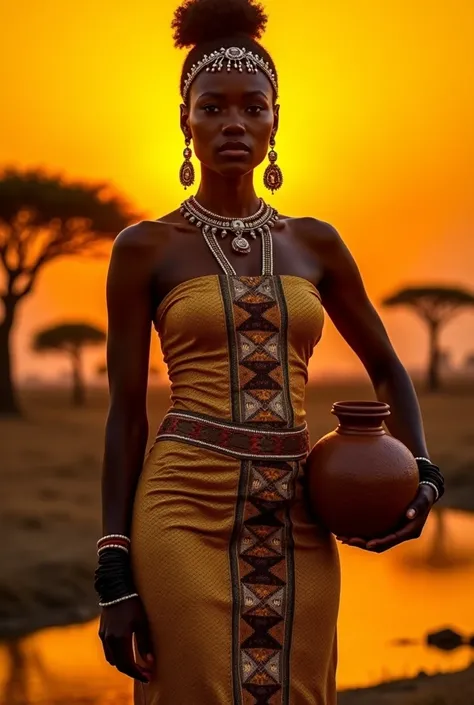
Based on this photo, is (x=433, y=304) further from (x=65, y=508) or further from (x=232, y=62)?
(x=232, y=62)

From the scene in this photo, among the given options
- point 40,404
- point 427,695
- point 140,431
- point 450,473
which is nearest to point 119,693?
point 427,695

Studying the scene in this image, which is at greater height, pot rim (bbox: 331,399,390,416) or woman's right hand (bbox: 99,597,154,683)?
pot rim (bbox: 331,399,390,416)

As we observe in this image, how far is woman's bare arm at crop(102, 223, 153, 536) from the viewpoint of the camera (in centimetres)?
368

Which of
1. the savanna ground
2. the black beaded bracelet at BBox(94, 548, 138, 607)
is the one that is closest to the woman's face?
the black beaded bracelet at BBox(94, 548, 138, 607)

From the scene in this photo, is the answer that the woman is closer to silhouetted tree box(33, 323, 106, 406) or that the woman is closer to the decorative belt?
the decorative belt

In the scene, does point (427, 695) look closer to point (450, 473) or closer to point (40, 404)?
point (450, 473)

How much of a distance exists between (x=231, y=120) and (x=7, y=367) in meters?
27.2

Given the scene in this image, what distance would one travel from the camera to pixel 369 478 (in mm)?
3504

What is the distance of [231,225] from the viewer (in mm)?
3846

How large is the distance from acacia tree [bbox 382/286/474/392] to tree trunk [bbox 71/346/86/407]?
10.6 m

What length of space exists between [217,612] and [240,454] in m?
0.44

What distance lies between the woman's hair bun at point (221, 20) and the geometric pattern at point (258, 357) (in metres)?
A: 0.80

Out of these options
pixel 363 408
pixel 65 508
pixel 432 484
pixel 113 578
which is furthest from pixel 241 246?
pixel 65 508

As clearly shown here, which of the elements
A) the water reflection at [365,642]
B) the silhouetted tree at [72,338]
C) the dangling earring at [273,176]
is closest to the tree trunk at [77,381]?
the silhouetted tree at [72,338]
